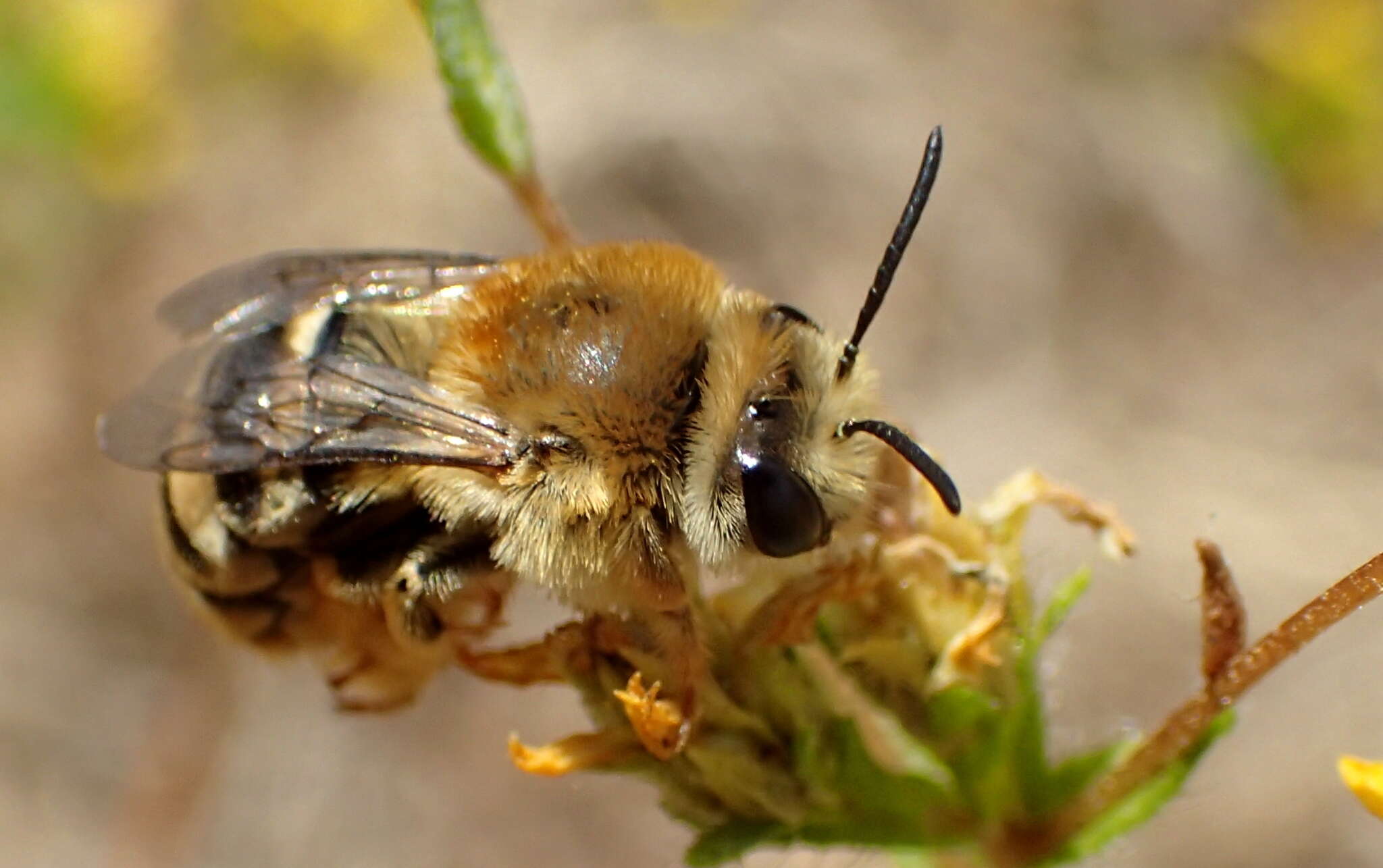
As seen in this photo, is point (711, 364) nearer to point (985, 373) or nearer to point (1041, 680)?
point (1041, 680)

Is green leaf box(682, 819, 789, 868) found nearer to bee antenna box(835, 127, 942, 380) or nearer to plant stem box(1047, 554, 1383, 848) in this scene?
plant stem box(1047, 554, 1383, 848)

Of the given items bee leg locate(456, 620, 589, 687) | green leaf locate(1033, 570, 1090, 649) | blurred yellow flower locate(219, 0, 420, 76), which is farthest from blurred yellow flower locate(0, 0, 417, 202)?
green leaf locate(1033, 570, 1090, 649)

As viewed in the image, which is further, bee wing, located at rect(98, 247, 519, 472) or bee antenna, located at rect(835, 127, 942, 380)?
bee wing, located at rect(98, 247, 519, 472)

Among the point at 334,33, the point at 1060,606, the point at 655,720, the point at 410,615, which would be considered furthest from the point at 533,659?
the point at 334,33

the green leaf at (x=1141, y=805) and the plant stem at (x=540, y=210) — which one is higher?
the plant stem at (x=540, y=210)

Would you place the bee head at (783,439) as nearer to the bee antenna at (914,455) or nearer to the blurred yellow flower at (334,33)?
the bee antenna at (914,455)

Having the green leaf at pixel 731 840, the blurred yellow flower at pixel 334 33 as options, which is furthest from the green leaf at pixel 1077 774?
the blurred yellow flower at pixel 334 33

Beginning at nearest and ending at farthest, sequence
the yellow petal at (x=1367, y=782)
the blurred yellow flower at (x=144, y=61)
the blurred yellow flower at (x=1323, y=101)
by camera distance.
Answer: the yellow petal at (x=1367, y=782), the blurred yellow flower at (x=144, y=61), the blurred yellow flower at (x=1323, y=101)
